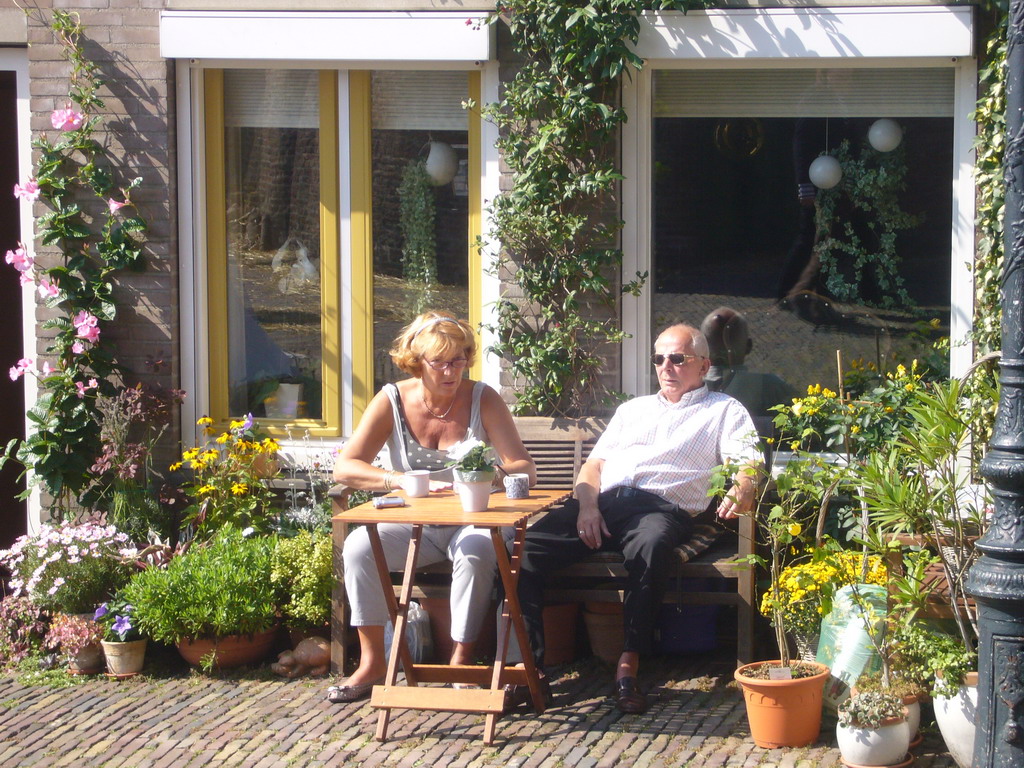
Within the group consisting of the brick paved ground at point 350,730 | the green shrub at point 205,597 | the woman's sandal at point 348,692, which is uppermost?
the green shrub at point 205,597

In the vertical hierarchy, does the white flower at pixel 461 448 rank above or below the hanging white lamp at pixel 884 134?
below

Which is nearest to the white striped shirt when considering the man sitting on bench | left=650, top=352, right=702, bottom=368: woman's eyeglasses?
the man sitting on bench

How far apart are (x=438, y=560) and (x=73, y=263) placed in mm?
2473

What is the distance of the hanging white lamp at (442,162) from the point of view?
19.8ft

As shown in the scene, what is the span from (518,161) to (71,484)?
263 cm

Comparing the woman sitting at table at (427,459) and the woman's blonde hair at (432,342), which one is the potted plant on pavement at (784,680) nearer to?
the woman sitting at table at (427,459)

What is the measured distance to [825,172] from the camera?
5.80 metres

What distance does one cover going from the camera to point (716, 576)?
4.72m

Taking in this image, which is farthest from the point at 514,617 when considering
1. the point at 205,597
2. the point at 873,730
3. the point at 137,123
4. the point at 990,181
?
the point at 137,123

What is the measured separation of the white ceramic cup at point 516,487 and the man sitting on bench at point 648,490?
Result: 34 cm

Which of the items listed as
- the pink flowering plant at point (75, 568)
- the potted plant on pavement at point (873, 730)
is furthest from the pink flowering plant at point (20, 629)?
the potted plant on pavement at point (873, 730)

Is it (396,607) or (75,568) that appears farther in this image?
(75,568)

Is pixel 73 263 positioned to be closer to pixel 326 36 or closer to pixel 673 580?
pixel 326 36

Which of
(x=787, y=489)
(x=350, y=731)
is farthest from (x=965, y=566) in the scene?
(x=350, y=731)
